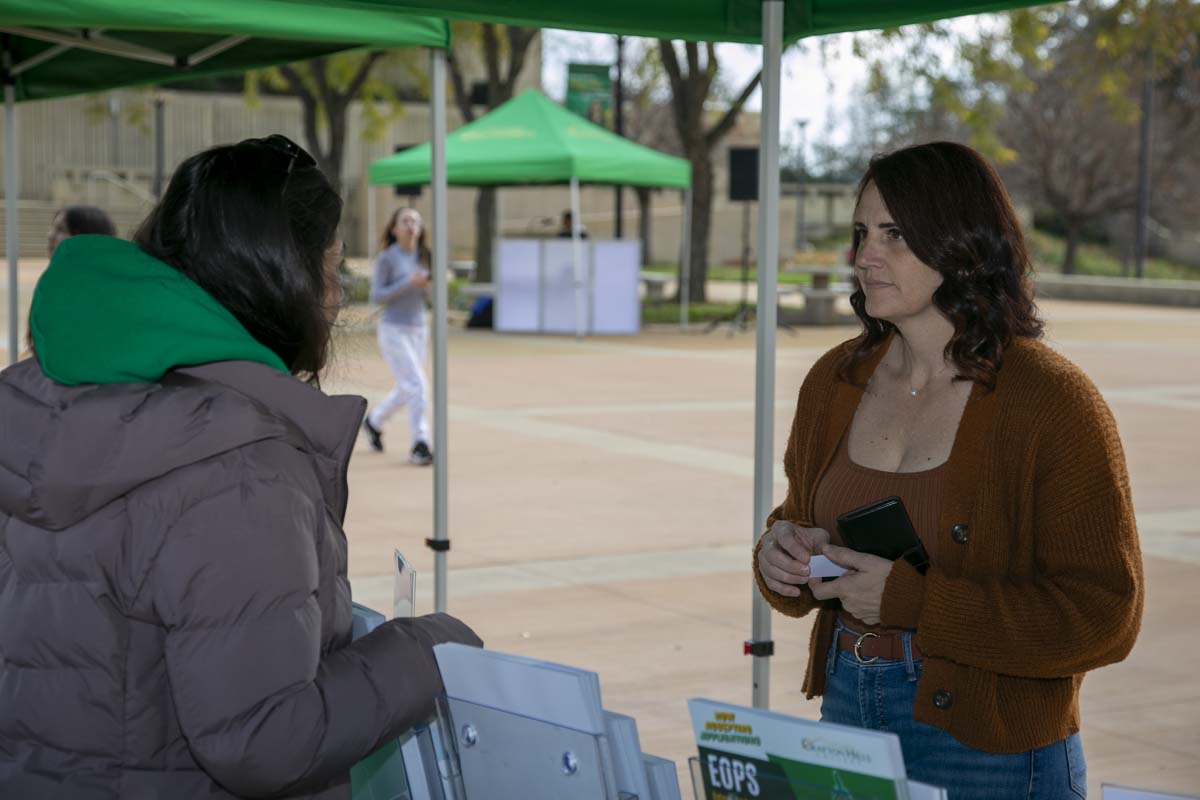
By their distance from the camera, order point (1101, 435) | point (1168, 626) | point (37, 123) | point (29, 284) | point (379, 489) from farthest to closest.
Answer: point (37, 123)
point (29, 284)
point (379, 489)
point (1168, 626)
point (1101, 435)

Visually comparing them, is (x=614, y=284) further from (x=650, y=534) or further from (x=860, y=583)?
(x=860, y=583)

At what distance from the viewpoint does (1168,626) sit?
258 inches

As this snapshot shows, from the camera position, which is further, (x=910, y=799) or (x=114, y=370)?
(x=114, y=370)

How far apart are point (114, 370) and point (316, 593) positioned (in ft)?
1.22

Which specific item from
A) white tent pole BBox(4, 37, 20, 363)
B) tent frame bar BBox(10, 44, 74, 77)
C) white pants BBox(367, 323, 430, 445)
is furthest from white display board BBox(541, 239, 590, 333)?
tent frame bar BBox(10, 44, 74, 77)

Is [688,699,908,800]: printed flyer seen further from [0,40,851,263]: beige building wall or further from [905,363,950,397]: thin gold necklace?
[0,40,851,263]: beige building wall

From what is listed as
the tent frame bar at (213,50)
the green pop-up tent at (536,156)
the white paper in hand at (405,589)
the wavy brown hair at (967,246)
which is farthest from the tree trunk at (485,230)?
the white paper in hand at (405,589)

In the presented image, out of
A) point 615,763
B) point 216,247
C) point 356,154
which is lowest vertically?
point 615,763

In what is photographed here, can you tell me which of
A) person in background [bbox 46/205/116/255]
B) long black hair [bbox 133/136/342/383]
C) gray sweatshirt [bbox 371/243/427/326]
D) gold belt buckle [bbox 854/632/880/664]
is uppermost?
person in background [bbox 46/205/116/255]

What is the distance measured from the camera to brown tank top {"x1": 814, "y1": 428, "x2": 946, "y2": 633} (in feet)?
8.75

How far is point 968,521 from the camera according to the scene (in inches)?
103

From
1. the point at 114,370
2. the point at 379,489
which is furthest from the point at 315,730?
the point at 379,489

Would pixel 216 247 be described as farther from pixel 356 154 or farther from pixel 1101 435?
pixel 356 154

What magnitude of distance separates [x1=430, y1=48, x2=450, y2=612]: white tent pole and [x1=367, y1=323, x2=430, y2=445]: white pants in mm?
5575
